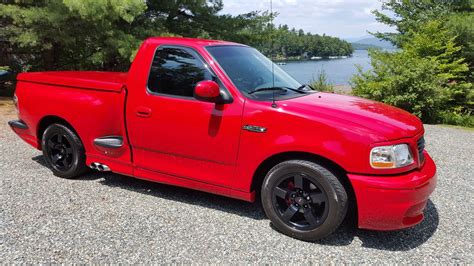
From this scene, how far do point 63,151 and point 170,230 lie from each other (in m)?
2.20

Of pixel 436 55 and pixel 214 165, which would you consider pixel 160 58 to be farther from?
pixel 436 55

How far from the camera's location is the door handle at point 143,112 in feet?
13.2

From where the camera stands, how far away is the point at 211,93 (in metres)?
3.51

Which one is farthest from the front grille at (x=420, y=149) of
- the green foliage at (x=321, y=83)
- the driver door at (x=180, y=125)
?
the green foliage at (x=321, y=83)

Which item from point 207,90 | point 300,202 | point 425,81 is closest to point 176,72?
point 207,90

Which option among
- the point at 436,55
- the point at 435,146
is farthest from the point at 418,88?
the point at 435,146

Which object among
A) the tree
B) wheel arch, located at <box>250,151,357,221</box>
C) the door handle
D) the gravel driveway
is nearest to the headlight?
wheel arch, located at <box>250,151,357,221</box>

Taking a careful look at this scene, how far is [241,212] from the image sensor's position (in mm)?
4035

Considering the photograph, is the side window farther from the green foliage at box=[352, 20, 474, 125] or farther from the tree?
the green foliage at box=[352, 20, 474, 125]

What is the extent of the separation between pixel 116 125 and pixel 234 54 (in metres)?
1.57

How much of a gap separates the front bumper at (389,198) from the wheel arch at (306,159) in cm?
16

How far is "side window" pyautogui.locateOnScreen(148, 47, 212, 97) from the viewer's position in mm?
3887

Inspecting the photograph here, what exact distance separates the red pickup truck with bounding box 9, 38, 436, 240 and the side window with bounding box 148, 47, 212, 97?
0.01 meters

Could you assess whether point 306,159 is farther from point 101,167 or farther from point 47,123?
point 47,123
